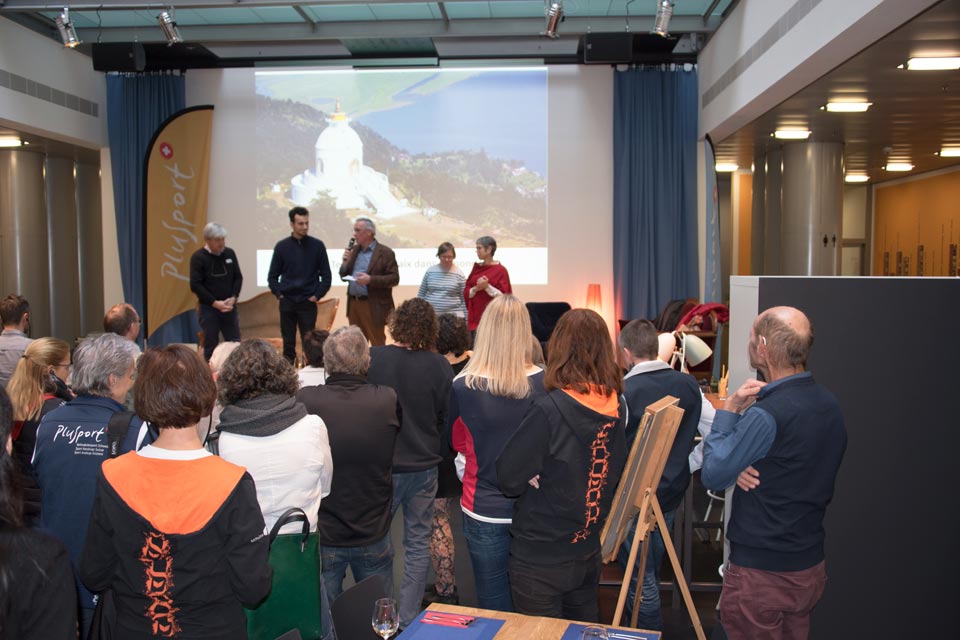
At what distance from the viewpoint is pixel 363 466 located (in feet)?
9.79

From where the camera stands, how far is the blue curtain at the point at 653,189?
30.9ft

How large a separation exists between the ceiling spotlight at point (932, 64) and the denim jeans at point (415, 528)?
495 centimetres

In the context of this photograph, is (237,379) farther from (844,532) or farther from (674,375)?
(844,532)

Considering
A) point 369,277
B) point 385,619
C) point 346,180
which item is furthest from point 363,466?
point 346,180

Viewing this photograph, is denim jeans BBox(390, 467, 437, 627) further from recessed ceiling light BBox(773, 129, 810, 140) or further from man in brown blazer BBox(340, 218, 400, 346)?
recessed ceiling light BBox(773, 129, 810, 140)

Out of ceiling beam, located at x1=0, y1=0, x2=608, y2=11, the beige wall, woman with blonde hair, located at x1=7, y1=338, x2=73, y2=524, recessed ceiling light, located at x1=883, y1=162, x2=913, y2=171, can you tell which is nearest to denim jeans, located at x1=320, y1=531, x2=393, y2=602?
woman with blonde hair, located at x1=7, y1=338, x2=73, y2=524

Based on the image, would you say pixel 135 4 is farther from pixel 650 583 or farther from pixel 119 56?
pixel 650 583

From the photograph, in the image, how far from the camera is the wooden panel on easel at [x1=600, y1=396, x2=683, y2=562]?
276cm

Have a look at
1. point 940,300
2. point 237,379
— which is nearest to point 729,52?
point 940,300

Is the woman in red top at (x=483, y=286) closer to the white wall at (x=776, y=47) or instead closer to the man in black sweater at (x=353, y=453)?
the white wall at (x=776, y=47)

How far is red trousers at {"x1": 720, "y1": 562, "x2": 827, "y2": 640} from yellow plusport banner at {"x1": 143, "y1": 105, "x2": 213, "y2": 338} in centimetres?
834

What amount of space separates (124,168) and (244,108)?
5.48ft

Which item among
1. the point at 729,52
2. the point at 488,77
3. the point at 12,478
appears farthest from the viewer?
the point at 488,77

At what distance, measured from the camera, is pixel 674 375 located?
3189mm
